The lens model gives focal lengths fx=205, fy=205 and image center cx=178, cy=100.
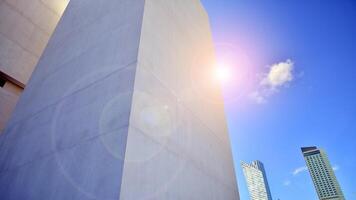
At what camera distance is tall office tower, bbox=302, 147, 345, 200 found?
16900cm

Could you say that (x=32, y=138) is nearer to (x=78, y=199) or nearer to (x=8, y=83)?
(x=78, y=199)

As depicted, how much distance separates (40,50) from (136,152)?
10.9 metres

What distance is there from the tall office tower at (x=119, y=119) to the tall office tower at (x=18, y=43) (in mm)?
3837

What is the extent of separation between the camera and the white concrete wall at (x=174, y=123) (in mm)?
3018

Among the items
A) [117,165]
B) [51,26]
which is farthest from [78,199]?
[51,26]

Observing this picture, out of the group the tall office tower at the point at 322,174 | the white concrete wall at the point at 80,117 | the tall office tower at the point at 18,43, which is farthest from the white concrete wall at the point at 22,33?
the tall office tower at the point at 322,174

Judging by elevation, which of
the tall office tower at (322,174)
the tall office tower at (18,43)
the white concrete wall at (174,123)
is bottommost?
the white concrete wall at (174,123)

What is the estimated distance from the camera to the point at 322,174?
17775 cm

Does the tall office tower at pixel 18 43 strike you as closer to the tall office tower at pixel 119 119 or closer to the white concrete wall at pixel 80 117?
→ the tall office tower at pixel 119 119

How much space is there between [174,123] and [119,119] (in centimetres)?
132

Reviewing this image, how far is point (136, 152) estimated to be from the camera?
2.88 meters

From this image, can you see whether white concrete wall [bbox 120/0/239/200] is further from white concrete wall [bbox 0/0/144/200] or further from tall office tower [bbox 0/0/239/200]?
white concrete wall [bbox 0/0/144/200]

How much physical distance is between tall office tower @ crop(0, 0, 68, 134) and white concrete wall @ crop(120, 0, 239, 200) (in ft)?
26.7

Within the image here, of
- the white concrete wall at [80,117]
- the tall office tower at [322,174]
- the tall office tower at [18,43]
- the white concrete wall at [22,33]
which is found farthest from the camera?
the tall office tower at [322,174]
